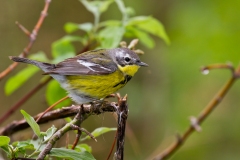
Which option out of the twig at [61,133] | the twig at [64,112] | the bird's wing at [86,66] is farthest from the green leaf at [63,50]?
the twig at [61,133]

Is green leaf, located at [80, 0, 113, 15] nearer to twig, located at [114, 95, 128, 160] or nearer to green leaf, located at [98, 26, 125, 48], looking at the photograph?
green leaf, located at [98, 26, 125, 48]

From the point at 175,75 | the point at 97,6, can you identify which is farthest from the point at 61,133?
the point at 175,75

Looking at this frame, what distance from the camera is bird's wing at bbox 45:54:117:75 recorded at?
3.27 metres

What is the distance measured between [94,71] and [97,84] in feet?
0.42

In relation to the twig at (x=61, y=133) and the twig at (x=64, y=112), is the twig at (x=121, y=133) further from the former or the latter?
the twig at (x=64, y=112)

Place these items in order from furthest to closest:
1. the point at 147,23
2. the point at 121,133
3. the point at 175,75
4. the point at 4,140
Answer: the point at 175,75, the point at 147,23, the point at 121,133, the point at 4,140

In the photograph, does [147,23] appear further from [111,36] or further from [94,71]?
[94,71]

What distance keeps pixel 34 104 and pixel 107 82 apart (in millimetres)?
3254

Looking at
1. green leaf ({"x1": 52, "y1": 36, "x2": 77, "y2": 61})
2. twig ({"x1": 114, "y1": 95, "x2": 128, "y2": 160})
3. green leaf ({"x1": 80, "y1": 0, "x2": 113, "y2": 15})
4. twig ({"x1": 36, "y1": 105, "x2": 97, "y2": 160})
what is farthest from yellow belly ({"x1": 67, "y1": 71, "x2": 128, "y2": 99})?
twig ({"x1": 114, "y1": 95, "x2": 128, "y2": 160})

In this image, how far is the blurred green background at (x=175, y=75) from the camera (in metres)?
6.09

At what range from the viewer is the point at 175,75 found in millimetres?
6582

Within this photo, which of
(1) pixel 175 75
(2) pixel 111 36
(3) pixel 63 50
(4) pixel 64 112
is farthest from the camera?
(1) pixel 175 75

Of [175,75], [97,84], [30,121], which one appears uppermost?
[30,121]

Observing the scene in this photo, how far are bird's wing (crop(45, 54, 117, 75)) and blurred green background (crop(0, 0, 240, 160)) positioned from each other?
242cm
